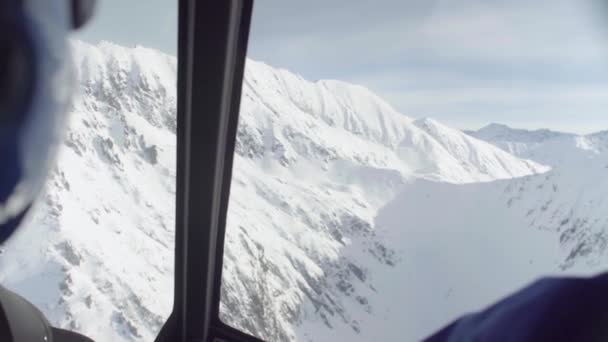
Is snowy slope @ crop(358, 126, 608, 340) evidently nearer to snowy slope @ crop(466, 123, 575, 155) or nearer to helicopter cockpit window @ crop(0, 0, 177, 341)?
snowy slope @ crop(466, 123, 575, 155)

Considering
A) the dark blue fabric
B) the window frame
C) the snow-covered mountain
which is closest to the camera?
the dark blue fabric

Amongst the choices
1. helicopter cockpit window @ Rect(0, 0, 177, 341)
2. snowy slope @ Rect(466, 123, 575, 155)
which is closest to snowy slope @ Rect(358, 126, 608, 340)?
snowy slope @ Rect(466, 123, 575, 155)

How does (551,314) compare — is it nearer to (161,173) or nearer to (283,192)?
(161,173)

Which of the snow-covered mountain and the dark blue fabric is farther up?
the dark blue fabric

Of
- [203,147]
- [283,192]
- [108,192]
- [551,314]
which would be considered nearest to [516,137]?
[203,147]

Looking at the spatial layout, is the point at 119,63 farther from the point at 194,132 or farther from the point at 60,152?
the point at 60,152

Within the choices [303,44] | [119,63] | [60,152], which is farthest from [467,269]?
[60,152]
